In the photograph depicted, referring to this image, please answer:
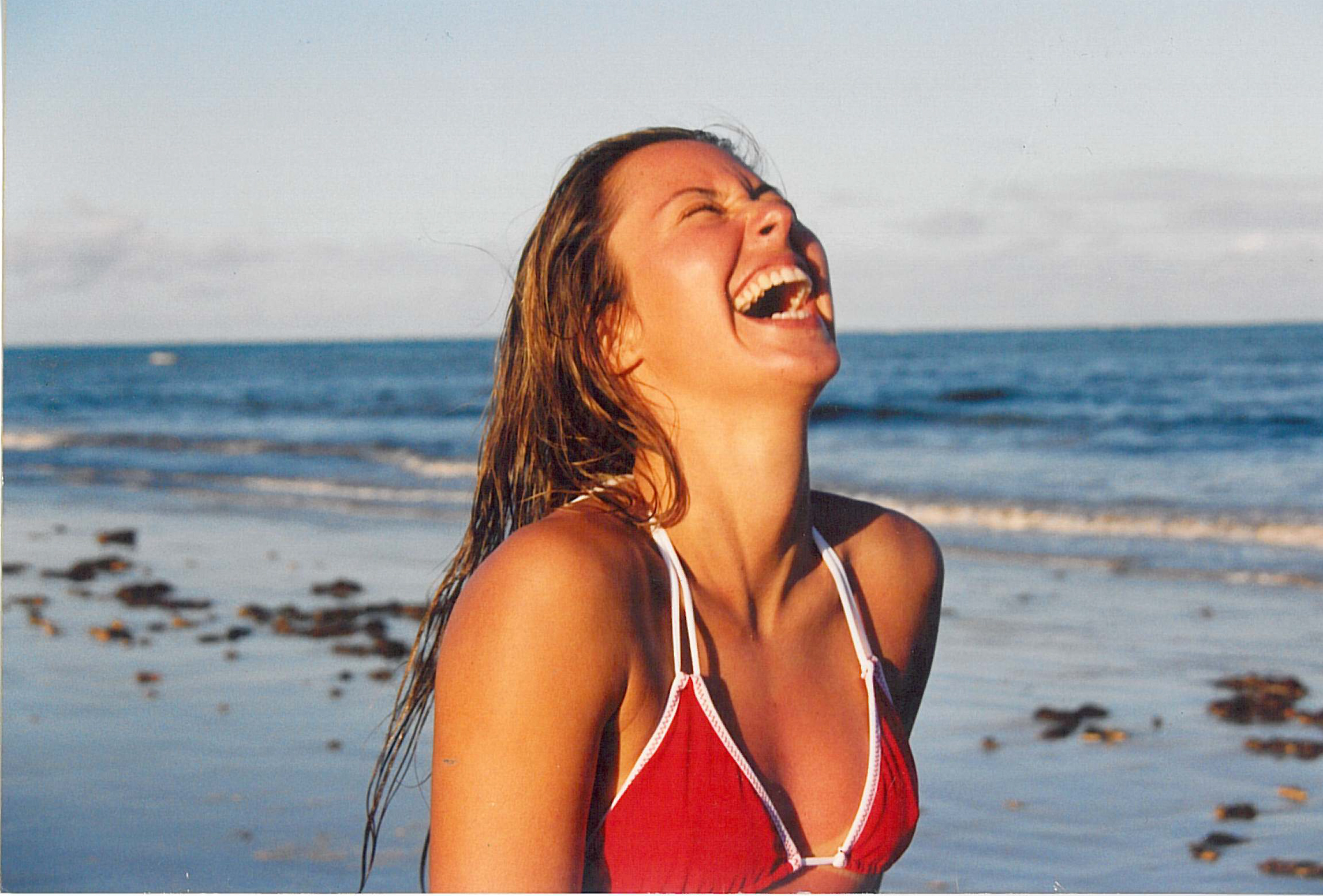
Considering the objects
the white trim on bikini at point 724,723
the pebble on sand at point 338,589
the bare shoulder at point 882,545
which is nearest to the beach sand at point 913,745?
the pebble on sand at point 338,589

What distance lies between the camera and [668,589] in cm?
184

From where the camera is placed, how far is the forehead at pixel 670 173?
1.94m

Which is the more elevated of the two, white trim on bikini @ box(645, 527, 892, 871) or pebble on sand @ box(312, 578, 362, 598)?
white trim on bikini @ box(645, 527, 892, 871)

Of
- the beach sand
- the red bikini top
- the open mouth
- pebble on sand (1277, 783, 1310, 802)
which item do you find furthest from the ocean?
the red bikini top

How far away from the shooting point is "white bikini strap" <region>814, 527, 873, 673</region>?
6.58 ft

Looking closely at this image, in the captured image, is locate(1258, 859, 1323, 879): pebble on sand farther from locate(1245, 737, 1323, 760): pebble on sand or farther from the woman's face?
the woman's face

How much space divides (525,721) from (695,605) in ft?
1.05

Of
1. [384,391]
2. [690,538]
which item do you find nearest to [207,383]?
[384,391]

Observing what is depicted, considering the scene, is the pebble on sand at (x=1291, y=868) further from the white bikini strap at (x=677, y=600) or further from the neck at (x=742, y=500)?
the white bikini strap at (x=677, y=600)

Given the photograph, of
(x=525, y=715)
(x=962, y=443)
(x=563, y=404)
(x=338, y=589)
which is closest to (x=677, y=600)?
(x=525, y=715)

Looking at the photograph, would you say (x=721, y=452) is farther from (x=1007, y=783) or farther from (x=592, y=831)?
→ (x=1007, y=783)

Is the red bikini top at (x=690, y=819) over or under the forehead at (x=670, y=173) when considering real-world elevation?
under

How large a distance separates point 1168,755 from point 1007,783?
807 millimetres

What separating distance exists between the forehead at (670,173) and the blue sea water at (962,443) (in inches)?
26.1
